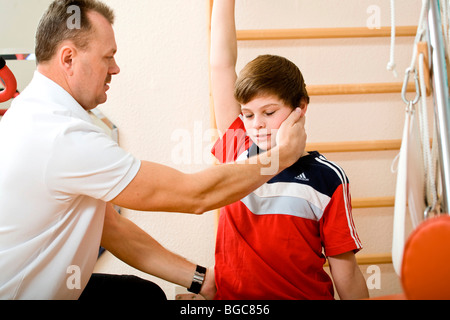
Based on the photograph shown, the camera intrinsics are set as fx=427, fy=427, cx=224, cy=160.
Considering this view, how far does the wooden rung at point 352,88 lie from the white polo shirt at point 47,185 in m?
1.02

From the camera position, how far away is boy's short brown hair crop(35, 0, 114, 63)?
1188 mm

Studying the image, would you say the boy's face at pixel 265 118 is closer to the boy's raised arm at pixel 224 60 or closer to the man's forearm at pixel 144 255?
the boy's raised arm at pixel 224 60

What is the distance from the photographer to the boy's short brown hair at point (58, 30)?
1.19m

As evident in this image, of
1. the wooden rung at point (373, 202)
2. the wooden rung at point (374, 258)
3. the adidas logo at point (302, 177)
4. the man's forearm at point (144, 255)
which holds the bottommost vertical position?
the wooden rung at point (374, 258)

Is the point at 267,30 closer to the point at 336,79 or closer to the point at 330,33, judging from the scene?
the point at 330,33

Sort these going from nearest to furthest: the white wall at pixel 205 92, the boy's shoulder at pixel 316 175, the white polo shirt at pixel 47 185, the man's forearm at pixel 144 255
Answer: the white polo shirt at pixel 47 185 < the boy's shoulder at pixel 316 175 < the man's forearm at pixel 144 255 < the white wall at pixel 205 92

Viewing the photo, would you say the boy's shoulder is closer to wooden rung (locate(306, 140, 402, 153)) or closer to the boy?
the boy

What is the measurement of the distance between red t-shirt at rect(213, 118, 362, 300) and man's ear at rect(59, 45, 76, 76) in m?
0.65

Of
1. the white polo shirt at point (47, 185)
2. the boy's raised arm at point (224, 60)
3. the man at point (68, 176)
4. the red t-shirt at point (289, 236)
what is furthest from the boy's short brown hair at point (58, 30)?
the red t-shirt at point (289, 236)

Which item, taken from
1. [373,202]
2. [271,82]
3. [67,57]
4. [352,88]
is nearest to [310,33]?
[352,88]

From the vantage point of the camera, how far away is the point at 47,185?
1053mm

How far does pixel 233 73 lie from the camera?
4.85ft

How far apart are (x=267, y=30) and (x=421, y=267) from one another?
1.37m

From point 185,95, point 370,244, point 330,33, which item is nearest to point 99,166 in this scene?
point 185,95
